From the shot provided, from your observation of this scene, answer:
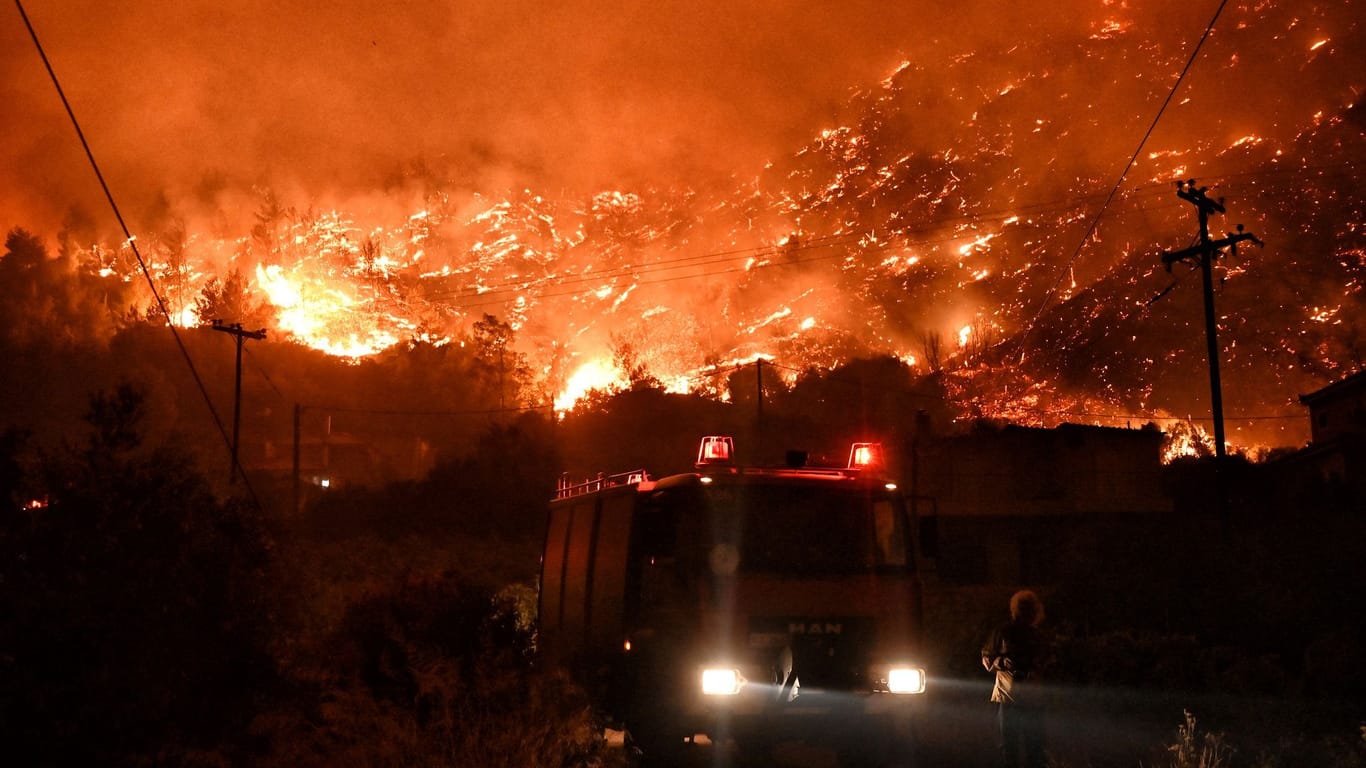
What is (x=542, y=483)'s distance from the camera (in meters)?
60.4

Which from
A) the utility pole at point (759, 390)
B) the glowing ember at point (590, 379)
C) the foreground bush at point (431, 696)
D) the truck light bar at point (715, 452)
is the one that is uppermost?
the glowing ember at point (590, 379)

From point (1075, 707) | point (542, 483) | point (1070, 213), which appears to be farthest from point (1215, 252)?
point (1070, 213)

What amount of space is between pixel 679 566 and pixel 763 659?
1.06 metres

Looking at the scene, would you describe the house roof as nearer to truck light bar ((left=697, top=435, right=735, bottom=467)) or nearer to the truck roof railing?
the truck roof railing

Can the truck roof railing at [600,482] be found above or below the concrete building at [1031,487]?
below

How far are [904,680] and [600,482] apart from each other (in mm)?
5051

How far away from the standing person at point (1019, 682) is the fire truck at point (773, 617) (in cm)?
72

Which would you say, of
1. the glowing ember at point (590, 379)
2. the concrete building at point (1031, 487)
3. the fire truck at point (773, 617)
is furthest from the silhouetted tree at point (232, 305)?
the fire truck at point (773, 617)

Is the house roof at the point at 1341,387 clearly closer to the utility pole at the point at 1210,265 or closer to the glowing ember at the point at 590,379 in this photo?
the utility pole at the point at 1210,265

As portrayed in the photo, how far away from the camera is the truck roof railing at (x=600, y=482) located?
479 inches

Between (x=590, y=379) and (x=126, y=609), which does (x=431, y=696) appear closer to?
(x=126, y=609)

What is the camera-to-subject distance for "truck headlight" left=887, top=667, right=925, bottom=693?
10.1 meters

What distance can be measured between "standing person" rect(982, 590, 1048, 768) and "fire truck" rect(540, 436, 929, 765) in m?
0.72

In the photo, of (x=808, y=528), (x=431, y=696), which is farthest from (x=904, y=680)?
(x=431, y=696)
